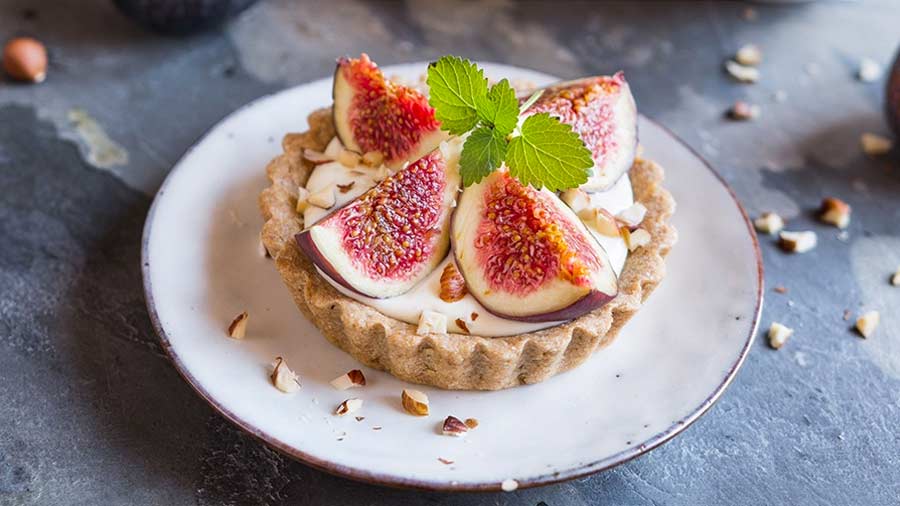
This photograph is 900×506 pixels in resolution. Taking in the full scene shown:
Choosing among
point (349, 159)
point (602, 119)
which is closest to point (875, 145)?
point (602, 119)

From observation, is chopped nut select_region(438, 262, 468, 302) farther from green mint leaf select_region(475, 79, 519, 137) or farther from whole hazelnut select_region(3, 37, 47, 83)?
whole hazelnut select_region(3, 37, 47, 83)

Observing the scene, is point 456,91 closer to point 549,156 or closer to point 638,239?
point 549,156

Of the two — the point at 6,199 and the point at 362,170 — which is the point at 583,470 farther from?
the point at 6,199

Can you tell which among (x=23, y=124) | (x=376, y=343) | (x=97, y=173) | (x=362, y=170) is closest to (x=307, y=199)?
(x=362, y=170)

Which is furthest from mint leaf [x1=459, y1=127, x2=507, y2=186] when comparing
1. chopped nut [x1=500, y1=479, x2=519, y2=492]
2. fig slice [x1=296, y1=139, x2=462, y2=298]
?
chopped nut [x1=500, y1=479, x2=519, y2=492]

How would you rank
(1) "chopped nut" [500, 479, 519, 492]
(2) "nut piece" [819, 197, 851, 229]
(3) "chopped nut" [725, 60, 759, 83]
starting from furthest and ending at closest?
(3) "chopped nut" [725, 60, 759, 83] < (2) "nut piece" [819, 197, 851, 229] < (1) "chopped nut" [500, 479, 519, 492]

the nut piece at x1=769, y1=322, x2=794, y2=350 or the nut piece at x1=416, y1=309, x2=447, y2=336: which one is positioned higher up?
the nut piece at x1=416, y1=309, x2=447, y2=336
